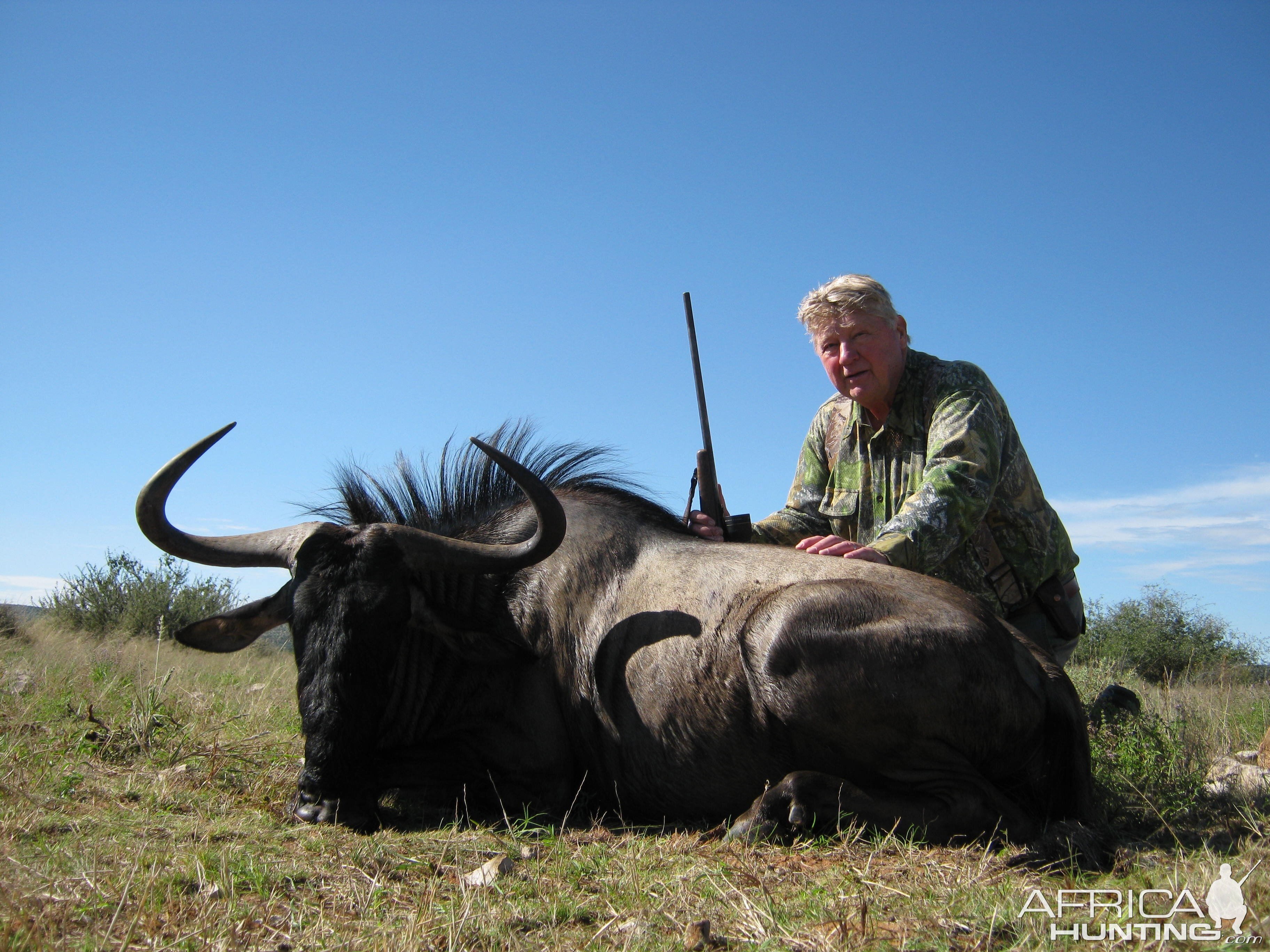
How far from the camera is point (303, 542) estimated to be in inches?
164

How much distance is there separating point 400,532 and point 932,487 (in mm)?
2660

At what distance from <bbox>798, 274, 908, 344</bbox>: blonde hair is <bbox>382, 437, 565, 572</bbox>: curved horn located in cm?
234

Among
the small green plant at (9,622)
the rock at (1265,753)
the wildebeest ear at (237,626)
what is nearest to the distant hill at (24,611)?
the small green plant at (9,622)

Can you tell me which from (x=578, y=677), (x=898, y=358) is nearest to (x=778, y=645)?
(x=578, y=677)

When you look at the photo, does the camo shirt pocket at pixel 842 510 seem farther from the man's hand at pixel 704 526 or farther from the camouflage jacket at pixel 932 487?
the man's hand at pixel 704 526

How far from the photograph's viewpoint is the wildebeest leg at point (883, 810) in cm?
341

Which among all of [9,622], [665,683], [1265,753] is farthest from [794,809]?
[9,622]

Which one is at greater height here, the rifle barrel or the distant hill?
the rifle barrel

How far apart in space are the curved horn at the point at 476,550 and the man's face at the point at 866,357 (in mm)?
2282

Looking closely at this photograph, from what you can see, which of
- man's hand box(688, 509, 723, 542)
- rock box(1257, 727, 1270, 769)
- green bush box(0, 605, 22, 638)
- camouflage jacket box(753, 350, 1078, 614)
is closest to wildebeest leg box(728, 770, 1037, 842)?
camouflage jacket box(753, 350, 1078, 614)

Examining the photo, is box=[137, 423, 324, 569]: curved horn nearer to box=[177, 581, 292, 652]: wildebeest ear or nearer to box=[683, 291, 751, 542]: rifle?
box=[177, 581, 292, 652]: wildebeest ear

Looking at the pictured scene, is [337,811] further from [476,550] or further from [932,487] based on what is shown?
[932,487]

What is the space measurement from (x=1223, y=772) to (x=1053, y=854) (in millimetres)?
2219

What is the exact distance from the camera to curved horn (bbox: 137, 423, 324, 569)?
14.3 feet
